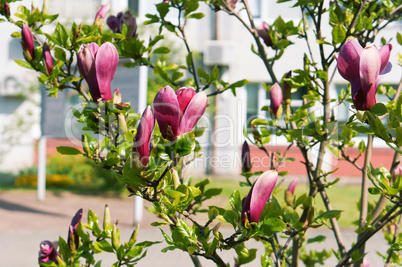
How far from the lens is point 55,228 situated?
21.1 ft

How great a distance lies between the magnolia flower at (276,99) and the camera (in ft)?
5.12

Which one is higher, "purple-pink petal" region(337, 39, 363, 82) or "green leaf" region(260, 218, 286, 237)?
"purple-pink petal" region(337, 39, 363, 82)

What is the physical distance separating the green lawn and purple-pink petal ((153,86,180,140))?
5.92 metres

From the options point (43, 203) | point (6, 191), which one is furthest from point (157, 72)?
point (6, 191)

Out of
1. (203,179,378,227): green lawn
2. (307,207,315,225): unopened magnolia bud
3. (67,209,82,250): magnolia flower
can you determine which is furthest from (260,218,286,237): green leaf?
(203,179,378,227): green lawn

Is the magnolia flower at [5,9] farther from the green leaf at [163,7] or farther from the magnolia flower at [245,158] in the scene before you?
the magnolia flower at [245,158]

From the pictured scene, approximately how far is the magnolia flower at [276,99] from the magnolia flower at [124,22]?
0.53 meters

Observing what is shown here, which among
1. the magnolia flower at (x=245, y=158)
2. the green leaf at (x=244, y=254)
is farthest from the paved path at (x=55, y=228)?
the green leaf at (x=244, y=254)

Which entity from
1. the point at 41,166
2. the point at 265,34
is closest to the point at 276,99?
the point at 265,34

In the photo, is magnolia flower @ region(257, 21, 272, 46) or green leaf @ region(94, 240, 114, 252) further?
magnolia flower @ region(257, 21, 272, 46)

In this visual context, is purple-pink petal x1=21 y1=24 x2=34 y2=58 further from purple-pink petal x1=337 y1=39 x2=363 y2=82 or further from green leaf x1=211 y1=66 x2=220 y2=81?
purple-pink petal x1=337 y1=39 x2=363 y2=82

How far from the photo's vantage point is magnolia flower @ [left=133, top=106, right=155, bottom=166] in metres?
0.88

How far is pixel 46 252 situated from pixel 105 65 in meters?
0.64

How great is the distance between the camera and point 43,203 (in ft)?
27.9
